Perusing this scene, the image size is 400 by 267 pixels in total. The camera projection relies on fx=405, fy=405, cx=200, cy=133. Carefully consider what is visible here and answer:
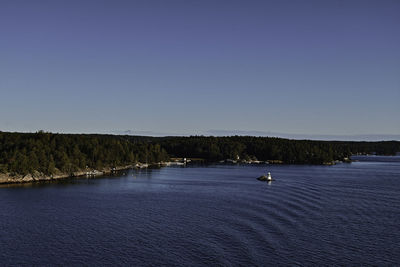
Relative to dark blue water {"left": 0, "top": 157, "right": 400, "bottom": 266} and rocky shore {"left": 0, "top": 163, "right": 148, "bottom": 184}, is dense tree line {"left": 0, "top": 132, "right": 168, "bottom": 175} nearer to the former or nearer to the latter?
rocky shore {"left": 0, "top": 163, "right": 148, "bottom": 184}

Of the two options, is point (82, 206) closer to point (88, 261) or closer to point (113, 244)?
point (113, 244)

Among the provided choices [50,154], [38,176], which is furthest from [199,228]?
[50,154]

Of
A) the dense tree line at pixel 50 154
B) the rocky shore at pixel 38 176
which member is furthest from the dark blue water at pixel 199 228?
the dense tree line at pixel 50 154

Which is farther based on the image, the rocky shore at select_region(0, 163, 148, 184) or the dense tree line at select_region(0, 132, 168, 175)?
the dense tree line at select_region(0, 132, 168, 175)

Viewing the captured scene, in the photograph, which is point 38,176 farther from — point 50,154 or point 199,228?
point 199,228

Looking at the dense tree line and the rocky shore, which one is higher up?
the dense tree line

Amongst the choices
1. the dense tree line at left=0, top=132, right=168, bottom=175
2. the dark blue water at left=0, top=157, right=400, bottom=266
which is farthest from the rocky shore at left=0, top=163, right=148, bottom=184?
the dark blue water at left=0, top=157, right=400, bottom=266

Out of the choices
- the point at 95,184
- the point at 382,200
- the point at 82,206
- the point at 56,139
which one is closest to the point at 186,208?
the point at 82,206

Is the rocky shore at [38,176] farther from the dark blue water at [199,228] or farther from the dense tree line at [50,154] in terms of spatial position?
the dark blue water at [199,228]

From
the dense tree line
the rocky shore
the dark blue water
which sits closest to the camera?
the dark blue water
